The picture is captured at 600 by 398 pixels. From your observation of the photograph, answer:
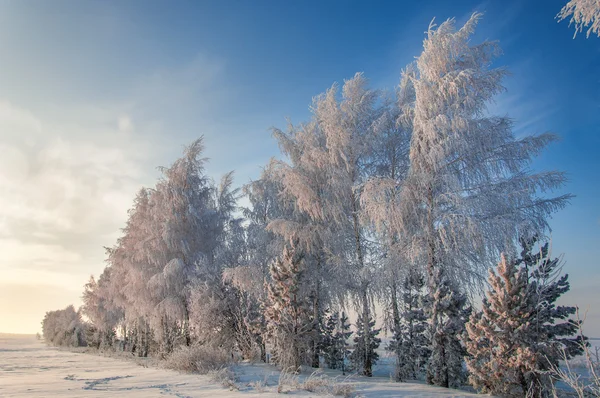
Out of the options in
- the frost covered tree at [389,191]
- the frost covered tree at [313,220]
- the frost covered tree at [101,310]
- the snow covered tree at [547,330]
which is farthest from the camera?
the frost covered tree at [101,310]

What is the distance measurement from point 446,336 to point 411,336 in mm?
1839

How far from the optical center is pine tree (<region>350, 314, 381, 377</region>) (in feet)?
41.9

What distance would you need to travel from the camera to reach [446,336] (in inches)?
395

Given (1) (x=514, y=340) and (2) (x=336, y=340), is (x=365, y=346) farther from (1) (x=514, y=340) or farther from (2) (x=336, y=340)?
(1) (x=514, y=340)

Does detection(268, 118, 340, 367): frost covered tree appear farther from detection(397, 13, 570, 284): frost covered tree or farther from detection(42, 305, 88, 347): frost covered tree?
detection(42, 305, 88, 347): frost covered tree

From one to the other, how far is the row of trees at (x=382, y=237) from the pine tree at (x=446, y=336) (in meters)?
0.04

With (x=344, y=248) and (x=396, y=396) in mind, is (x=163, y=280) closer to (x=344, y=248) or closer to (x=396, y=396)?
(x=344, y=248)

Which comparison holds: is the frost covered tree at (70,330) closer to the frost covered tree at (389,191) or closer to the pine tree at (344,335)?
the pine tree at (344,335)

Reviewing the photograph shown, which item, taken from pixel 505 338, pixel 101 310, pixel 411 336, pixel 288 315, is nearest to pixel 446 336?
pixel 411 336

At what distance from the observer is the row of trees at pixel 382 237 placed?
34.6ft

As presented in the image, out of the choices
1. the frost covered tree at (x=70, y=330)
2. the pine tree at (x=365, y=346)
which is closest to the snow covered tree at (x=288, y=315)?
the pine tree at (x=365, y=346)

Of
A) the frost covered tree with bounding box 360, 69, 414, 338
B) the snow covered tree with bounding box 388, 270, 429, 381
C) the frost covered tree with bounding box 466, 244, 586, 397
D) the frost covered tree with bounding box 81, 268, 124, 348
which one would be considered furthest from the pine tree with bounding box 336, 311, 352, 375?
the frost covered tree with bounding box 81, 268, 124, 348

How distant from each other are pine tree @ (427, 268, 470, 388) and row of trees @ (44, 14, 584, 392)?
37 mm

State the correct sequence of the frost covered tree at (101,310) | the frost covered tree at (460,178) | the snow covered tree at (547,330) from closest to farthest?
1. the snow covered tree at (547,330)
2. the frost covered tree at (460,178)
3. the frost covered tree at (101,310)
